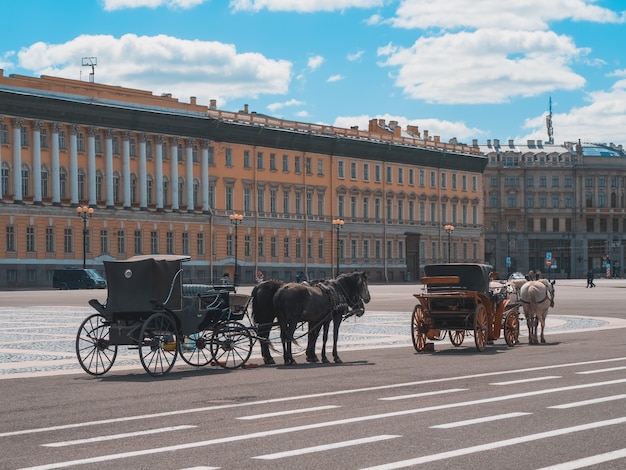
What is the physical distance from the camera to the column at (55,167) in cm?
8881

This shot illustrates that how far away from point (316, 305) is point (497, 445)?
10571 millimetres

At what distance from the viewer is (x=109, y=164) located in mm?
93375

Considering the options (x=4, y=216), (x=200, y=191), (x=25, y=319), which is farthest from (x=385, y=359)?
(x=200, y=191)

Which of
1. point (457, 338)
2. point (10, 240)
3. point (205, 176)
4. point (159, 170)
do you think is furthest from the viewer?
point (205, 176)

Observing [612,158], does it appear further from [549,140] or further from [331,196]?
[331,196]

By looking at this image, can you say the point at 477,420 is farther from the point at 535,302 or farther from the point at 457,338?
the point at 535,302

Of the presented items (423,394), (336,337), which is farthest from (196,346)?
(423,394)

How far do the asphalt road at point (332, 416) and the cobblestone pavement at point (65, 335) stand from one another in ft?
5.69

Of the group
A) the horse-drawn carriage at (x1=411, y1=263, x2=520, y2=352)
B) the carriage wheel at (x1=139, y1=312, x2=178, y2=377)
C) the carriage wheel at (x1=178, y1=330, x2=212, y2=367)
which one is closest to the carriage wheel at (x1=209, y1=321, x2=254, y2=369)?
the carriage wheel at (x1=178, y1=330, x2=212, y2=367)

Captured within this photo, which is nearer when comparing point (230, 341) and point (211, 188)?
point (230, 341)

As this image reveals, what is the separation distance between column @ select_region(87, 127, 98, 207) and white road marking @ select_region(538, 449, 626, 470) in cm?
8265

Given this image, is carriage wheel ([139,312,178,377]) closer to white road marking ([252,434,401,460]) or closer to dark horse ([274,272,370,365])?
dark horse ([274,272,370,365])

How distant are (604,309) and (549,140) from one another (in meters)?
139

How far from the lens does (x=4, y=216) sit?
8550 cm
